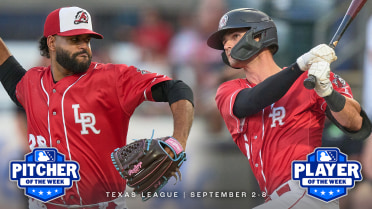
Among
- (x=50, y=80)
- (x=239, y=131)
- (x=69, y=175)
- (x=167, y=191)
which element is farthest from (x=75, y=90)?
(x=167, y=191)

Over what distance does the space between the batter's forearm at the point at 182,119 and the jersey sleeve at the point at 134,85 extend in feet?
0.62

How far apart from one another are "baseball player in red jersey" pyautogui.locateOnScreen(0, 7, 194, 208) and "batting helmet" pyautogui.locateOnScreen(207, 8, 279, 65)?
→ 364 mm

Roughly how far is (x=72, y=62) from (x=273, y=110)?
3.55 feet

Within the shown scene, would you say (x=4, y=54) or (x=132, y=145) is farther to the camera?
(x=4, y=54)

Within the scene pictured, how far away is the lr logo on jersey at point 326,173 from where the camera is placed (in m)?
2.98

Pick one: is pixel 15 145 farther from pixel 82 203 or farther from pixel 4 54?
pixel 82 203

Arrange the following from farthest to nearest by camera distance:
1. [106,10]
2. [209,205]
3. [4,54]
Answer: [106,10]
[209,205]
[4,54]

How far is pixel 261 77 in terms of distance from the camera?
122 inches

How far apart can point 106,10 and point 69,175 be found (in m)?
2.11

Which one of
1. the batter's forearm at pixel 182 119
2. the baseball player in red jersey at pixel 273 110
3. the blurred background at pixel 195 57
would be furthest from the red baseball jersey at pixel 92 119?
the blurred background at pixel 195 57

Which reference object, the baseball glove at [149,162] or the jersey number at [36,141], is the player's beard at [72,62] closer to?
the jersey number at [36,141]

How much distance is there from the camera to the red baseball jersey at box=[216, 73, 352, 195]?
2902mm

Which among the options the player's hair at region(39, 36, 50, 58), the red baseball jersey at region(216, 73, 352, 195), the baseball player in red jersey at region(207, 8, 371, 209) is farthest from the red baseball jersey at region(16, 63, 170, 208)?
the red baseball jersey at region(216, 73, 352, 195)

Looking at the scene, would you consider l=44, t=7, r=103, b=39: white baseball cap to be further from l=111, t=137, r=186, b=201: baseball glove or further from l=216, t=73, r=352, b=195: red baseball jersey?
l=216, t=73, r=352, b=195: red baseball jersey
